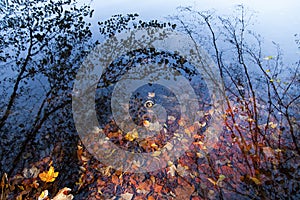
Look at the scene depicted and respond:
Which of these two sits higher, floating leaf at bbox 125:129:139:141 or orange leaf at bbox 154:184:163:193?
floating leaf at bbox 125:129:139:141

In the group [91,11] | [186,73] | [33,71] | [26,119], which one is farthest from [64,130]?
[186,73]

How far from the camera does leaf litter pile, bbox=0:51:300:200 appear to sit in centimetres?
306

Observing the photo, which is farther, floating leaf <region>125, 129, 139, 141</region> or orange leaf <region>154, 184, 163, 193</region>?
floating leaf <region>125, 129, 139, 141</region>

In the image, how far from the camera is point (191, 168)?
3.59 metres

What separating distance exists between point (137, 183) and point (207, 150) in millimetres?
1323

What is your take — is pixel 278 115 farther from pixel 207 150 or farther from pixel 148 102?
pixel 148 102

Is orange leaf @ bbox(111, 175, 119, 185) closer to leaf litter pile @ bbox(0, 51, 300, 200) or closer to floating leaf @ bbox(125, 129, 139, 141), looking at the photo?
leaf litter pile @ bbox(0, 51, 300, 200)

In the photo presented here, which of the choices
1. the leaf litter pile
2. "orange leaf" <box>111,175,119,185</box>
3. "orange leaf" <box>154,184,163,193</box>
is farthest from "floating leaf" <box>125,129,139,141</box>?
"orange leaf" <box>154,184,163,193</box>

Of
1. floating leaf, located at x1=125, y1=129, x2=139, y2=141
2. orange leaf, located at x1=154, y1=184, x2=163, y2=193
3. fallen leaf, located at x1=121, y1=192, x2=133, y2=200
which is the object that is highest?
floating leaf, located at x1=125, y1=129, x2=139, y2=141

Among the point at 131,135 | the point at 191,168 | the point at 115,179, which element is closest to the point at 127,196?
the point at 115,179

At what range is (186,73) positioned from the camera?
225 inches

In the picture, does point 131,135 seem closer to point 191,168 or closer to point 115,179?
point 115,179

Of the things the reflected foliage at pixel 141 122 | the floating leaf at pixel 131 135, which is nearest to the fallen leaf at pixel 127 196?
the reflected foliage at pixel 141 122

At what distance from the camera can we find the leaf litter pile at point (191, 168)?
3057 millimetres
